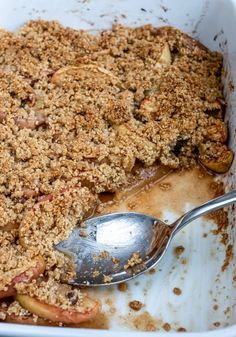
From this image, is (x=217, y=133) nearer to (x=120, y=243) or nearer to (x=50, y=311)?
(x=120, y=243)

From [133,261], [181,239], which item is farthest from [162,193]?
[133,261]

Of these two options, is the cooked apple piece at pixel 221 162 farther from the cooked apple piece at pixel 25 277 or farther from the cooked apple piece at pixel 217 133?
the cooked apple piece at pixel 25 277

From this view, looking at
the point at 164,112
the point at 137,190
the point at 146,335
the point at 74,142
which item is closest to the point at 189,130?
the point at 164,112

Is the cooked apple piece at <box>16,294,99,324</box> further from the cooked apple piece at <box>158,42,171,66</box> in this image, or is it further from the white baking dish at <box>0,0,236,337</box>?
the cooked apple piece at <box>158,42,171,66</box>

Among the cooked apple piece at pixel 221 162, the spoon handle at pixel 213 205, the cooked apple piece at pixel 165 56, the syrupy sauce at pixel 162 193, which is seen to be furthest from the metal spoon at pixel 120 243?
the cooked apple piece at pixel 165 56

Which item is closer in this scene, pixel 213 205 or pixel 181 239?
pixel 213 205

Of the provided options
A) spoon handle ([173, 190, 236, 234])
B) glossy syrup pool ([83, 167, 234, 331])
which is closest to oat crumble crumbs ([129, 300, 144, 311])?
glossy syrup pool ([83, 167, 234, 331])

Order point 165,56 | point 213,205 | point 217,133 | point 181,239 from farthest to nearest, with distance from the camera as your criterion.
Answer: point 165,56 → point 217,133 → point 181,239 → point 213,205
